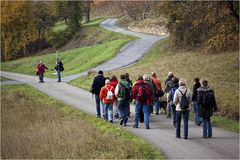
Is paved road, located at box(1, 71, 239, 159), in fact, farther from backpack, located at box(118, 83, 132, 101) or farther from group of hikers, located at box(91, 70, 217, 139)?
backpack, located at box(118, 83, 132, 101)

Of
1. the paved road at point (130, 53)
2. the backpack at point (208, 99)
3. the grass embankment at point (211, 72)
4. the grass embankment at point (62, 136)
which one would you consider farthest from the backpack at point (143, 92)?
the paved road at point (130, 53)

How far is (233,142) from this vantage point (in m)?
13.4

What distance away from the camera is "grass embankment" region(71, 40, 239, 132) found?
17.2 meters

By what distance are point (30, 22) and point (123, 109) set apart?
139 ft

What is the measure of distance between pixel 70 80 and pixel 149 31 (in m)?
22.0

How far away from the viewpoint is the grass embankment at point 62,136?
1224cm

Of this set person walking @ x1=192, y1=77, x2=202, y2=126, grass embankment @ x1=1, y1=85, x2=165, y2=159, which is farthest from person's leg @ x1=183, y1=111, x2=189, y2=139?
person walking @ x1=192, y1=77, x2=202, y2=126

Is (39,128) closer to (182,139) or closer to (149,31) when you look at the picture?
(182,139)

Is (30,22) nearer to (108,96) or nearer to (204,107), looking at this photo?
(108,96)

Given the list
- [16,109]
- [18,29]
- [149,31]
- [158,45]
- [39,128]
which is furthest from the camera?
[18,29]

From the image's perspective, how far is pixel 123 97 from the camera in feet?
51.2

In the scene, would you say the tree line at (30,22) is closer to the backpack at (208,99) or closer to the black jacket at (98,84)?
the black jacket at (98,84)

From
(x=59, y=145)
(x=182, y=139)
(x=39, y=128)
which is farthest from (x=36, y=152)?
(x=182, y=139)

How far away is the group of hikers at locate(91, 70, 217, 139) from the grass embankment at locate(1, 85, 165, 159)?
82 centimetres
